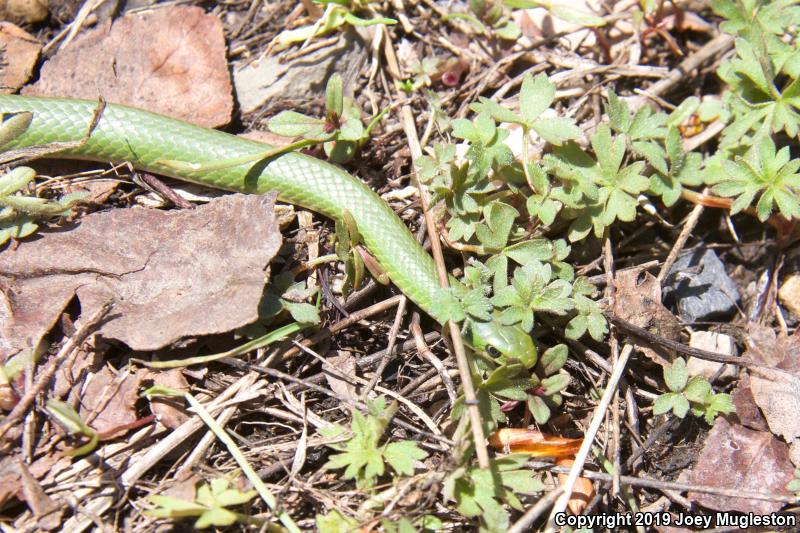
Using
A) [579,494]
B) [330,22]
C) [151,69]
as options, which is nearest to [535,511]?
[579,494]

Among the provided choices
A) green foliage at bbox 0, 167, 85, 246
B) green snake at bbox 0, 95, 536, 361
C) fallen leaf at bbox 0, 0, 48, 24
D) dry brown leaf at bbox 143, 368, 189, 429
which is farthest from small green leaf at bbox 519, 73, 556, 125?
fallen leaf at bbox 0, 0, 48, 24

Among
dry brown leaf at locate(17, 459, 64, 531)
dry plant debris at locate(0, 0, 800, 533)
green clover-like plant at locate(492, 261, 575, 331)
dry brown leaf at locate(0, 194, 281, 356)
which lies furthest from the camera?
green clover-like plant at locate(492, 261, 575, 331)

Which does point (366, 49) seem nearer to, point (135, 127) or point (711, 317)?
point (135, 127)

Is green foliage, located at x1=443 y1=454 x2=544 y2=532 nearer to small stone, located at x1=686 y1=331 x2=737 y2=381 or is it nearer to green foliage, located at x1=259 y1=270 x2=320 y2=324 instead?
green foliage, located at x1=259 y1=270 x2=320 y2=324

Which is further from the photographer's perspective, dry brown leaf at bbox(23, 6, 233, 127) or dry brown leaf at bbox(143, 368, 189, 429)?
dry brown leaf at bbox(23, 6, 233, 127)

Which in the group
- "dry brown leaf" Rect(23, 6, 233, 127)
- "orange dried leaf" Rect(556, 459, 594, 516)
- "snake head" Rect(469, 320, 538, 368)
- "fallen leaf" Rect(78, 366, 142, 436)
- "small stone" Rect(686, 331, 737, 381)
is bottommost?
"orange dried leaf" Rect(556, 459, 594, 516)

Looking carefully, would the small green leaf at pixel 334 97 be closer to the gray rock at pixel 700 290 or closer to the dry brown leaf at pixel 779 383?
the gray rock at pixel 700 290

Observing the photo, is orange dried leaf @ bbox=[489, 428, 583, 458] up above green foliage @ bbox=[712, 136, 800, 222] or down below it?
below

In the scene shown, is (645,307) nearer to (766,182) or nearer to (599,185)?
(599,185)
